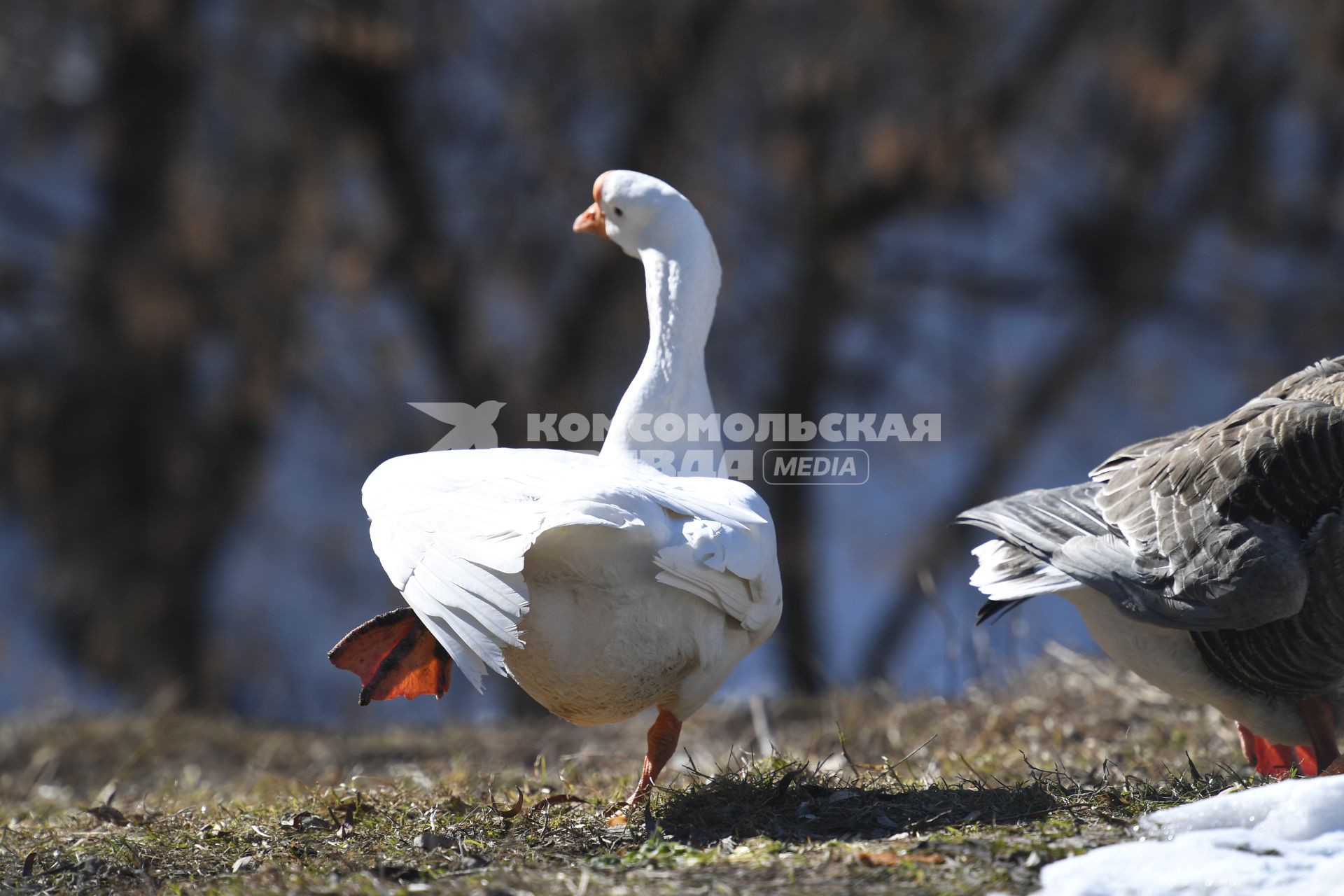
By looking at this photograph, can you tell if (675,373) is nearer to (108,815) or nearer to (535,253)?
(108,815)

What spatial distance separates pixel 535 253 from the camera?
29.9 ft

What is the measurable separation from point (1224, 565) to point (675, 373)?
156 cm

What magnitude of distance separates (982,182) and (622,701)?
6.78 meters

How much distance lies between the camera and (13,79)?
8.92 meters

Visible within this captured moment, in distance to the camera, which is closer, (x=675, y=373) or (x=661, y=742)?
(x=661, y=742)

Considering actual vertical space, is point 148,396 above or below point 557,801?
above

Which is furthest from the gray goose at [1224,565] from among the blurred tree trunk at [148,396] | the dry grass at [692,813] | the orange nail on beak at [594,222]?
the blurred tree trunk at [148,396]

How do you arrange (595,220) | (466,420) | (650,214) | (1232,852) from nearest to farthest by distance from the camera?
(1232,852), (650,214), (595,220), (466,420)

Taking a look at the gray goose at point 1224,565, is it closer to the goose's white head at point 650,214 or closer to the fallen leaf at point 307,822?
the goose's white head at point 650,214

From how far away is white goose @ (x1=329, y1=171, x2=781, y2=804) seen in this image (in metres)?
2.90

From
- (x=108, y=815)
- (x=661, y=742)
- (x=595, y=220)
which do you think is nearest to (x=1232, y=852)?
(x=661, y=742)

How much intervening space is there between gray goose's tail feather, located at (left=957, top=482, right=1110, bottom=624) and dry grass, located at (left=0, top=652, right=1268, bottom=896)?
47 centimetres

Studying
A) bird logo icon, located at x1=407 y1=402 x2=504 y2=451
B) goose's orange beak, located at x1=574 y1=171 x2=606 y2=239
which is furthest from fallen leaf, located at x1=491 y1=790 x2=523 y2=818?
bird logo icon, located at x1=407 y1=402 x2=504 y2=451

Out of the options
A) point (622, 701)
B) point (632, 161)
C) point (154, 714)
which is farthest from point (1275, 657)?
point (632, 161)
